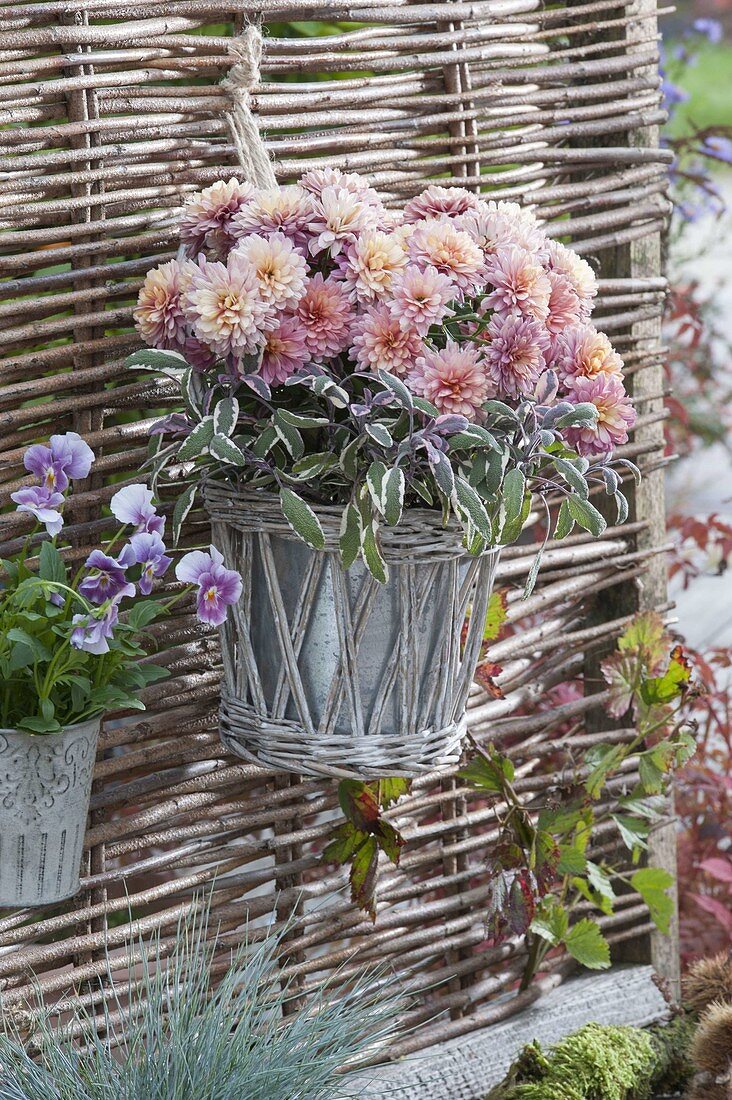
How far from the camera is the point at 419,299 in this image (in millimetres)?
1089

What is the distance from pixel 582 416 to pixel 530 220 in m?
0.24

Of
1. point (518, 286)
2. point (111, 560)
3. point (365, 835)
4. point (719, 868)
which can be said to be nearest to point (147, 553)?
point (111, 560)

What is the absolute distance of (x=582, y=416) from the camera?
1.15 metres

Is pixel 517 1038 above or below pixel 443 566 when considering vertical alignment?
below

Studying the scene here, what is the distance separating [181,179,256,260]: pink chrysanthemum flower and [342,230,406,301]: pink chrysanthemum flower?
0.13 m

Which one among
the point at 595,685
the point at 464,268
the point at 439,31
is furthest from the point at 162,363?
the point at 595,685

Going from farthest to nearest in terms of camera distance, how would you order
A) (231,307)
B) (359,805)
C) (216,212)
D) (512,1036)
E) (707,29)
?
(707,29)
(512,1036)
(359,805)
(216,212)
(231,307)

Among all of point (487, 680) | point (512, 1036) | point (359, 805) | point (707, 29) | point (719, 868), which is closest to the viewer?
point (359, 805)

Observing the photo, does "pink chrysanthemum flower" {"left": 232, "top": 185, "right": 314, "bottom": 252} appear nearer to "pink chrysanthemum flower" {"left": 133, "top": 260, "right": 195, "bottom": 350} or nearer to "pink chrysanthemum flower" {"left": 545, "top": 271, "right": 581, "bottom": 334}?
"pink chrysanthemum flower" {"left": 133, "top": 260, "right": 195, "bottom": 350}

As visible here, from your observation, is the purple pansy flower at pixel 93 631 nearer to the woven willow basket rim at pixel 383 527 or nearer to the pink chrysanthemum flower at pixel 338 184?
the woven willow basket rim at pixel 383 527

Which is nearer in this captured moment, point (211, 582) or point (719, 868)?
point (211, 582)

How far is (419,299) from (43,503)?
1.28 feet

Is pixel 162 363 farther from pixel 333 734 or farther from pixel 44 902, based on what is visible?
pixel 44 902

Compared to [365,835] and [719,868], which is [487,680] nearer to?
[365,835]
